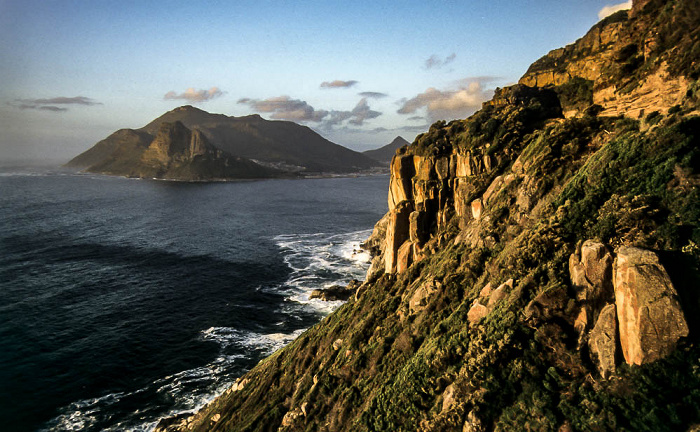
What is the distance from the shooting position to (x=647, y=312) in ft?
43.8

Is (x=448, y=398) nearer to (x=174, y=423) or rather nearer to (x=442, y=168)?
(x=442, y=168)

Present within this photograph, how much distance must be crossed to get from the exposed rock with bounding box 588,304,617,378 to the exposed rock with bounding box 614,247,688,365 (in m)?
0.29

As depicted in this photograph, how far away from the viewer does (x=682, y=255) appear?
14492mm

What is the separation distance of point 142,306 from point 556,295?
65202 mm

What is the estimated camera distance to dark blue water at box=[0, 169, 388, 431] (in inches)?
1634

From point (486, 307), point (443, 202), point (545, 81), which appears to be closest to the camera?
point (486, 307)

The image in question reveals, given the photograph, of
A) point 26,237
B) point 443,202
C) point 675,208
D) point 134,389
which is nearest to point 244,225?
point 26,237

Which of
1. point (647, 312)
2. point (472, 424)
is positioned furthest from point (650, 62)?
point (472, 424)

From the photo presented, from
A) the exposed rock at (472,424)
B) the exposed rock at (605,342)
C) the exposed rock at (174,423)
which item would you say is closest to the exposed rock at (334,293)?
the exposed rock at (174,423)

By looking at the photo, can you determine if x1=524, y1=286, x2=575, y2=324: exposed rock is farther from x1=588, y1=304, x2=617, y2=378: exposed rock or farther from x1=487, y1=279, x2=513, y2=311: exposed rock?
x1=487, y1=279, x2=513, y2=311: exposed rock

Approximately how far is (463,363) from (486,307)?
3262 millimetres

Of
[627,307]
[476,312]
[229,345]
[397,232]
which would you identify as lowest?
[229,345]

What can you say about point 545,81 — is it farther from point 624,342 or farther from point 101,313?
point 101,313

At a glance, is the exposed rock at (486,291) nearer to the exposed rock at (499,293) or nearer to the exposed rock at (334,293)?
the exposed rock at (499,293)
